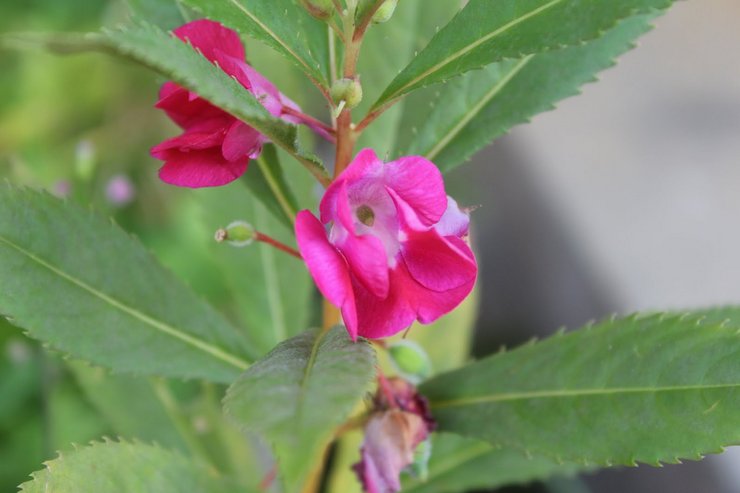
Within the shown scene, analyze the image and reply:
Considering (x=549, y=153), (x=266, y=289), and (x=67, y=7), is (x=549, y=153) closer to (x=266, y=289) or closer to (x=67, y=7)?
(x=266, y=289)

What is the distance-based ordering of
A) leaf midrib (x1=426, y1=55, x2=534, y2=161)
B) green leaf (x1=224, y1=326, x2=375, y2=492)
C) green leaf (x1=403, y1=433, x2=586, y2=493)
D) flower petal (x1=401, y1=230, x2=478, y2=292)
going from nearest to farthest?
green leaf (x1=224, y1=326, x2=375, y2=492) < flower petal (x1=401, y1=230, x2=478, y2=292) < leaf midrib (x1=426, y1=55, x2=534, y2=161) < green leaf (x1=403, y1=433, x2=586, y2=493)

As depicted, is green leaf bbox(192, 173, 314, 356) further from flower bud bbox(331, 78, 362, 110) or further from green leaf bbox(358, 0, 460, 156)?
flower bud bbox(331, 78, 362, 110)

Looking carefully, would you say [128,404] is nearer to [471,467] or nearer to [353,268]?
[471,467]

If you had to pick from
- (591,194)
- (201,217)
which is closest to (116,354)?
(201,217)

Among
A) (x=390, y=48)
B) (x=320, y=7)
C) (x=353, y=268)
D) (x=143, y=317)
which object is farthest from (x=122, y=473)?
(x=390, y=48)

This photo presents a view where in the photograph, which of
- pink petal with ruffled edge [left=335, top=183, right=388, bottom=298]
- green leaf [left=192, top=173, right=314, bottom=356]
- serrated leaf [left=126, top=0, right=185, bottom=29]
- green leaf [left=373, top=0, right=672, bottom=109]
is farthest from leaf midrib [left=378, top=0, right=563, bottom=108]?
green leaf [left=192, top=173, right=314, bottom=356]

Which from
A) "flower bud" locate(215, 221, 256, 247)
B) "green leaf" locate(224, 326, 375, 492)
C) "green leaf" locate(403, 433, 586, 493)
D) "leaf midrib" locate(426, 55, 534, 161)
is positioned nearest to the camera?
"green leaf" locate(224, 326, 375, 492)
